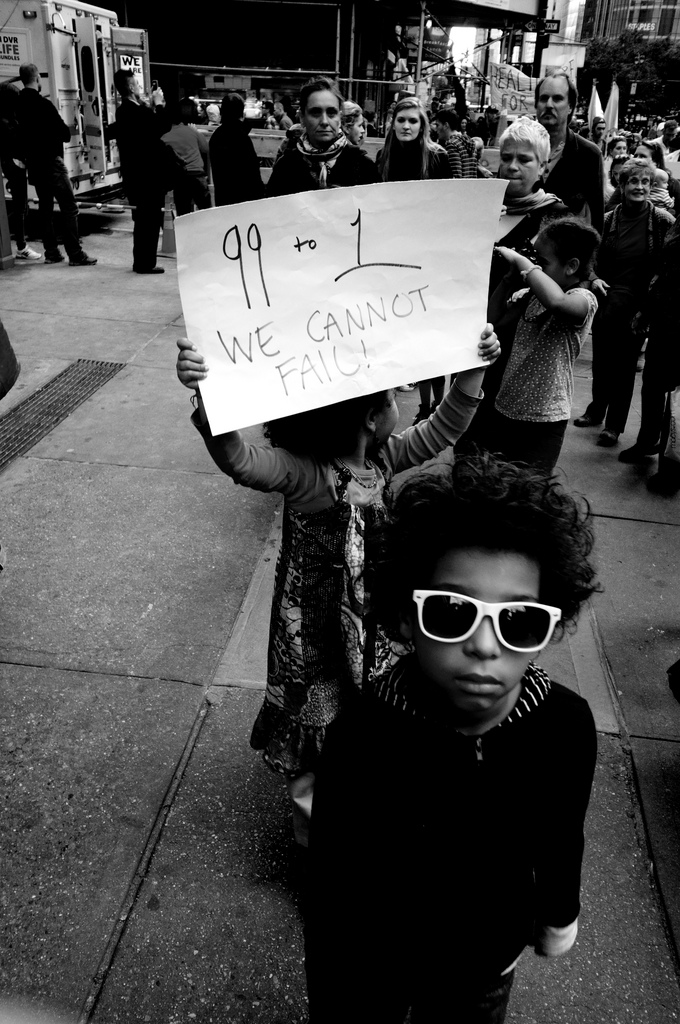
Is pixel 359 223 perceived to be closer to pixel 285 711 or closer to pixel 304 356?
pixel 304 356

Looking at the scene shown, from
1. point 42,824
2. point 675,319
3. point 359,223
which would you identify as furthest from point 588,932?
point 675,319

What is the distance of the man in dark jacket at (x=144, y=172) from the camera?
926cm

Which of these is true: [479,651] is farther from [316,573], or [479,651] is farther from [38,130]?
[38,130]

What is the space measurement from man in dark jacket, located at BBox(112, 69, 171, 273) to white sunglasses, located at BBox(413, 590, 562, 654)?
898cm

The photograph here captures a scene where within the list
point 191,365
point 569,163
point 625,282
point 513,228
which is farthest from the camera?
point 625,282

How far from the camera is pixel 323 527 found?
1980 millimetres

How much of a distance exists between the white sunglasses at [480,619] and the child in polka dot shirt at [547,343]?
209cm

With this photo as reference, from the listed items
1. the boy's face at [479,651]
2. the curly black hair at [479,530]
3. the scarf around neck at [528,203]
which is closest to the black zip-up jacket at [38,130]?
the scarf around neck at [528,203]

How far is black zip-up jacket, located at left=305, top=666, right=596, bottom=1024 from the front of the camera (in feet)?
4.15

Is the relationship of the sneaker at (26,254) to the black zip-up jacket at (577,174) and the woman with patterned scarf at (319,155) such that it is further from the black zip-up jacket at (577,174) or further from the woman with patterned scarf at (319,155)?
the black zip-up jacket at (577,174)

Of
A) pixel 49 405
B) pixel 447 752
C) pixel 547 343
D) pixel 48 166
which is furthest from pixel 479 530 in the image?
pixel 48 166

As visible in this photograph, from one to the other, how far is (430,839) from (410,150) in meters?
5.27

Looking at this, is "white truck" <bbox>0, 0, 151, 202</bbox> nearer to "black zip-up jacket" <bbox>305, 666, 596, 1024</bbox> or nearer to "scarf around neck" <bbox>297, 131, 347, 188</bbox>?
"scarf around neck" <bbox>297, 131, 347, 188</bbox>

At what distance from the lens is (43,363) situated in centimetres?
628
